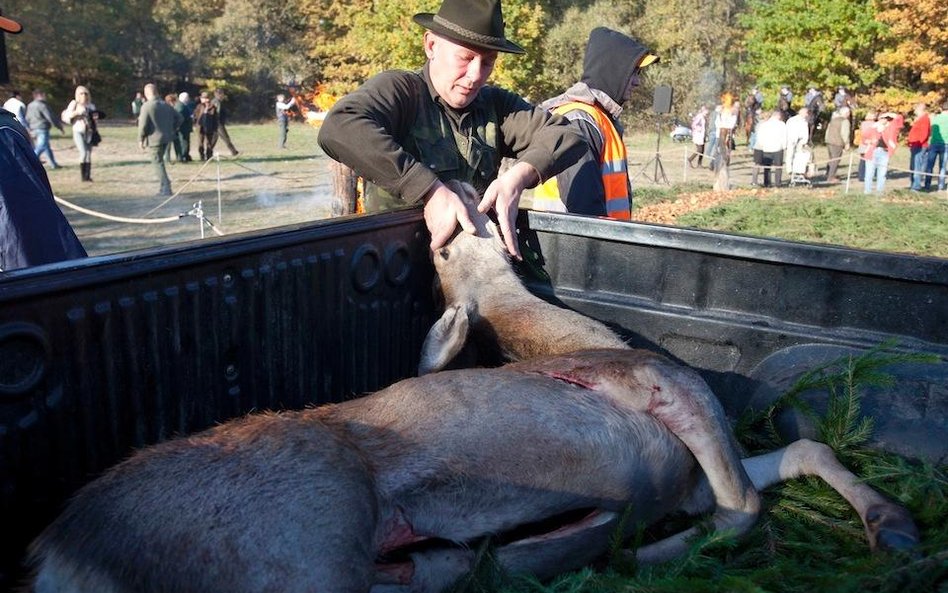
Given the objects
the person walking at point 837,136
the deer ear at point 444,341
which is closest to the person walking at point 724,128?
the person walking at point 837,136

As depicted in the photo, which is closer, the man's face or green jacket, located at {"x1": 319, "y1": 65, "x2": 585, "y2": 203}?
green jacket, located at {"x1": 319, "y1": 65, "x2": 585, "y2": 203}

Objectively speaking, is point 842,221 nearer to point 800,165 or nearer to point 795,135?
point 800,165

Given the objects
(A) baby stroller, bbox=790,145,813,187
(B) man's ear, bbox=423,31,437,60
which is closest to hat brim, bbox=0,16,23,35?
(B) man's ear, bbox=423,31,437,60

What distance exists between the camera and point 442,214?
375 cm

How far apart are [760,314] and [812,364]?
27 cm

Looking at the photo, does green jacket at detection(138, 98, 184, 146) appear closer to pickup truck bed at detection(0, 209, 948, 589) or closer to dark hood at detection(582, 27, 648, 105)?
dark hood at detection(582, 27, 648, 105)

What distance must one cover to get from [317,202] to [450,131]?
1533cm

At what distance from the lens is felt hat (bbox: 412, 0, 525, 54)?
3.97 metres

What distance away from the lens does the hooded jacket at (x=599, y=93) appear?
533cm

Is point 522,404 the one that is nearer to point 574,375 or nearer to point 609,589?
point 574,375

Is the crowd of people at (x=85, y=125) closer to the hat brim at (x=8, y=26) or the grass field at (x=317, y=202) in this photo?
the grass field at (x=317, y=202)

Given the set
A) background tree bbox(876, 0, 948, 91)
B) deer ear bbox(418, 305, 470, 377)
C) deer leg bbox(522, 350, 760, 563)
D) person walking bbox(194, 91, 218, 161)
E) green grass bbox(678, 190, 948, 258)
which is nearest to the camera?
deer leg bbox(522, 350, 760, 563)

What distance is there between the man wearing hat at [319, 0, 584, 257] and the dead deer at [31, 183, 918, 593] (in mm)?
1083

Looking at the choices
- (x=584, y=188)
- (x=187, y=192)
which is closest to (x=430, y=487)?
(x=584, y=188)
